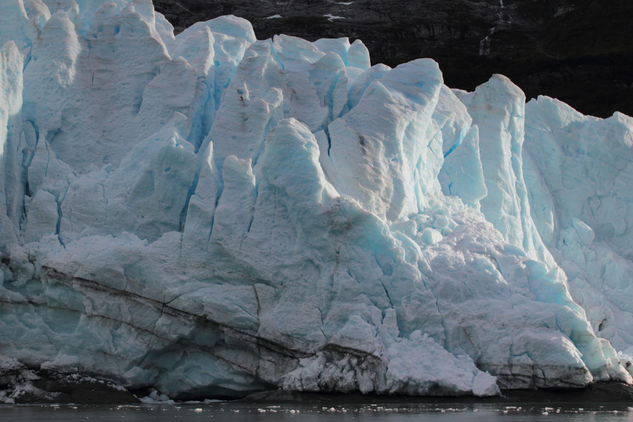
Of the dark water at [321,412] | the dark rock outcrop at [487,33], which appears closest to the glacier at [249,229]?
the dark water at [321,412]

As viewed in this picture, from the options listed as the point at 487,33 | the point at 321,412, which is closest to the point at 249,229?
the point at 321,412

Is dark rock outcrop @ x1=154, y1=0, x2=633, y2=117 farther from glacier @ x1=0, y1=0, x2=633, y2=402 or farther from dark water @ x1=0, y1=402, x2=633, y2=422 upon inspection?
dark water @ x1=0, y1=402, x2=633, y2=422

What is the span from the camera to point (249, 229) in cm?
1864

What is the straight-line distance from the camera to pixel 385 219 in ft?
64.6

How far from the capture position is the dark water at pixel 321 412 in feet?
49.3

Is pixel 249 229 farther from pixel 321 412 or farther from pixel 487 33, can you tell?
pixel 487 33

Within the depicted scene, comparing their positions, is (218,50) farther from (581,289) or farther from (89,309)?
(581,289)

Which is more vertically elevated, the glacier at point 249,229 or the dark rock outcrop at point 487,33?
the dark rock outcrop at point 487,33

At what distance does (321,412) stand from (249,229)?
3920 millimetres

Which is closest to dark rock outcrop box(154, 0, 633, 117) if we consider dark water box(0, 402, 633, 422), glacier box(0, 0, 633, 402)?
glacier box(0, 0, 633, 402)

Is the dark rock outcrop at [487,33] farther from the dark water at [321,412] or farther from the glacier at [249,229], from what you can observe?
the dark water at [321,412]

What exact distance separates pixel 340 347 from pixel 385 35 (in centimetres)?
4289

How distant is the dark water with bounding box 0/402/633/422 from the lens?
1503 centimetres

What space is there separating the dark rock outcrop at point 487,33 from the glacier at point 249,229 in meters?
29.2
